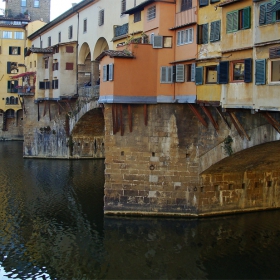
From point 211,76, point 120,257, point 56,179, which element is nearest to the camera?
point 120,257

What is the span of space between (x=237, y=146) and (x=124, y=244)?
20.9 ft

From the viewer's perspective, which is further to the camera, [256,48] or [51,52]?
[51,52]

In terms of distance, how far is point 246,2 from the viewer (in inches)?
712

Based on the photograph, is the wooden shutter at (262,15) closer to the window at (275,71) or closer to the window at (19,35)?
the window at (275,71)

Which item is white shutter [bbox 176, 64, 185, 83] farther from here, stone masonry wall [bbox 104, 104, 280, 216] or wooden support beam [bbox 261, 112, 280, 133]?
wooden support beam [bbox 261, 112, 280, 133]

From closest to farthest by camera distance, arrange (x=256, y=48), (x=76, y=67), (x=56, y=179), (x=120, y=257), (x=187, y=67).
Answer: (x=256, y=48) < (x=120, y=257) < (x=187, y=67) < (x=56, y=179) < (x=76, y=67)

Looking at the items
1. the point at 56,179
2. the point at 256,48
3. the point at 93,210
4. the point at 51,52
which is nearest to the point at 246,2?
the point at 256,48

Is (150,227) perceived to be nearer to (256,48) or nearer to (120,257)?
(120,257)

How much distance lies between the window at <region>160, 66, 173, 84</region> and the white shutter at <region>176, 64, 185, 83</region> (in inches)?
19.8

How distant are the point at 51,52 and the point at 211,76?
25098 millimetres

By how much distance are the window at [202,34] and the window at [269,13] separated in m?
3.69

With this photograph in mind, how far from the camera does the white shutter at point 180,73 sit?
2244 centimetres

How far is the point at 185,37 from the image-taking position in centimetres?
2219

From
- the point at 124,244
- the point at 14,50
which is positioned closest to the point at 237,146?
the point at 124,244
